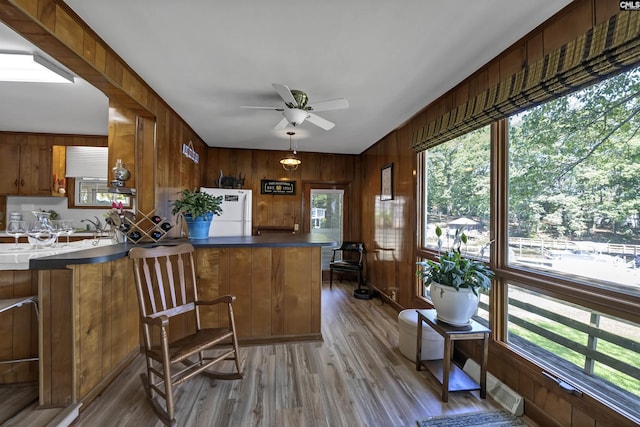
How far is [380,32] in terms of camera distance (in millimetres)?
1721

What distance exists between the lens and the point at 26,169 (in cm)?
424

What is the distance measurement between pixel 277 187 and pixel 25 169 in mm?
3941

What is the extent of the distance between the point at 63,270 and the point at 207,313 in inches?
45.9

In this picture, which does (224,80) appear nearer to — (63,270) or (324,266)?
(63,270)

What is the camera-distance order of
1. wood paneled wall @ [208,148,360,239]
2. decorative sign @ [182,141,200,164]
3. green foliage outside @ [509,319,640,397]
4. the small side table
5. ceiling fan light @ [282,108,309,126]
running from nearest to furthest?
1. green foliage outside @ [509,319,640,397]
2. the small side table
3. ceiling fan light @ [282,108,309,126]
4. decorative sign @ [182,141,200,164]
5. wood paneled wall @ [208,148,360,239]

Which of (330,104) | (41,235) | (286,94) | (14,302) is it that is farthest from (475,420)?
(41,235)

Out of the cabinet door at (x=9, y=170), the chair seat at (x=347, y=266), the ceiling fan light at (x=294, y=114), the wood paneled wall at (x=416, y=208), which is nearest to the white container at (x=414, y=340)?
the wood paneled wall at (x=416, y=208)

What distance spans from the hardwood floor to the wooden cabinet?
3890mm

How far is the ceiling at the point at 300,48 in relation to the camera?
5.06 ft

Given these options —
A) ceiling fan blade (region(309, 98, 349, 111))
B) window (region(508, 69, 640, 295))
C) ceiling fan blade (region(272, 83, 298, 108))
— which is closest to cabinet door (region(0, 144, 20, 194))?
ceiling fan blade (region(272, 83, 298, 108))

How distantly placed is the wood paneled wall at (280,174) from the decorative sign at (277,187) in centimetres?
7

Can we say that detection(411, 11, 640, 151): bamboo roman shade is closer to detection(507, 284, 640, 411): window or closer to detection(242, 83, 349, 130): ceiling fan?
detection(242, 83, 349, 130): ceiling fan

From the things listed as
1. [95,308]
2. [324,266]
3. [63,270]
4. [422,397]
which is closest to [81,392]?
[95,308]

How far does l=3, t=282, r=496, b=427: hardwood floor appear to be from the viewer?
1.64 metres
